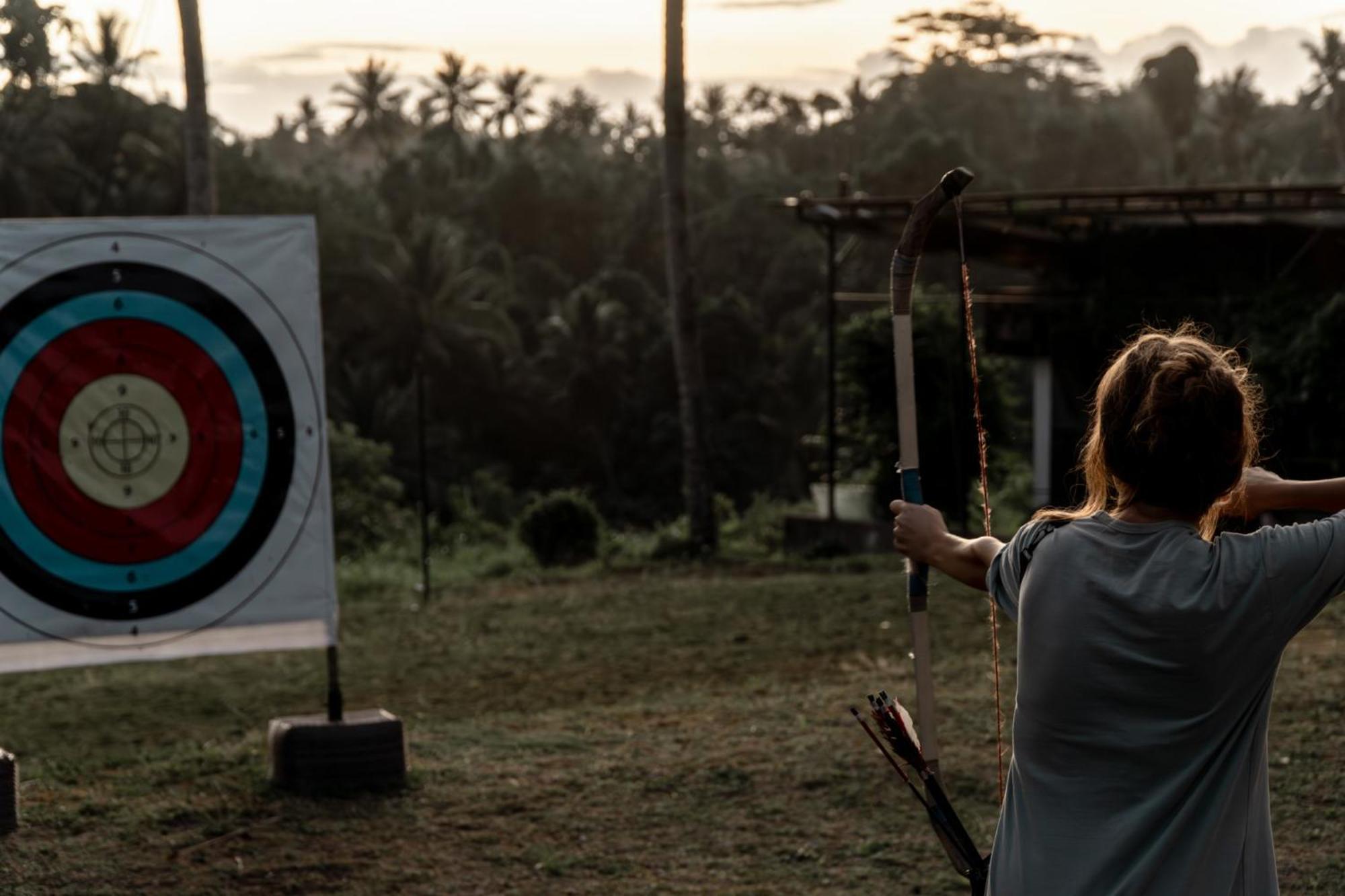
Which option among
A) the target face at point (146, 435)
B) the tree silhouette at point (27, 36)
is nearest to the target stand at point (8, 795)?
the target face at point (146, 435)

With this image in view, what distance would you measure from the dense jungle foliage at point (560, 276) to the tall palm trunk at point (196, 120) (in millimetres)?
8671

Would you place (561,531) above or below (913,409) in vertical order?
below

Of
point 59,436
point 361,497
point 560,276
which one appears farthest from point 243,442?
point 560,276

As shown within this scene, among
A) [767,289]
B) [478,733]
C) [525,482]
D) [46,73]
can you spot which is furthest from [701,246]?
[478,733]

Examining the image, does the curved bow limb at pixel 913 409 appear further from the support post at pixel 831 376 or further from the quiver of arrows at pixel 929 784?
the support post at pixel 831 376

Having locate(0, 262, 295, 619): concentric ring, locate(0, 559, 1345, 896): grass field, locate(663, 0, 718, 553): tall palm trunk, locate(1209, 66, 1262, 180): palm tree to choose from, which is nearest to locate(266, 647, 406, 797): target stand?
locate(0, 559, 1345, 896): grass field

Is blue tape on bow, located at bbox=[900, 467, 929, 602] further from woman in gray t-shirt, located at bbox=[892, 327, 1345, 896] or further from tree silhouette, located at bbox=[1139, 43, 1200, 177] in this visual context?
tree silhouette, located at bbox=[1139, 43, 1200, 177]

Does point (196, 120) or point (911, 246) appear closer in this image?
point (911, 246)

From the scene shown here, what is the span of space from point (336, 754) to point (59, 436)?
1.83 metres

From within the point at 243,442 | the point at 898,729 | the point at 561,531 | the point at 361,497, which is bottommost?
the point at 361,497

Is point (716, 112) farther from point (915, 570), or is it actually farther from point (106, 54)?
point (915, 570)

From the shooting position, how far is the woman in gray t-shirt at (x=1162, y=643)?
7.39 ft

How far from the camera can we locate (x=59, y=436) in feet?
22.7

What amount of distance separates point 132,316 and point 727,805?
3.33 meters
